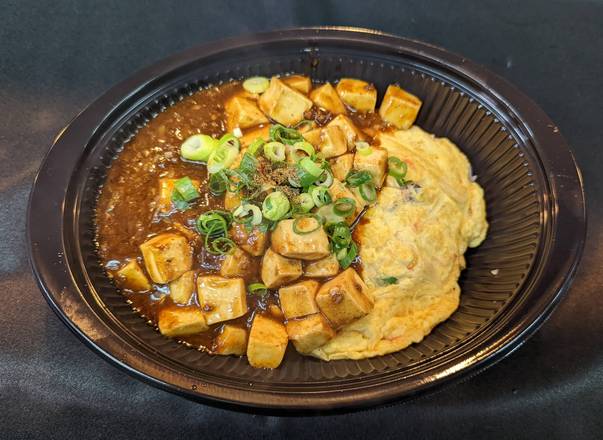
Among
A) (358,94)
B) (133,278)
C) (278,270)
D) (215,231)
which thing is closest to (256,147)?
(215,231)

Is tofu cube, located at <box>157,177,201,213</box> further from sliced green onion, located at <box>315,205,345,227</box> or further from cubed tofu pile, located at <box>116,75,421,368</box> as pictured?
sliced green onion, located at <box>315,205,345,227</box>

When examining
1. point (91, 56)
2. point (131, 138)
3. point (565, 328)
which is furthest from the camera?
point (91, 56)

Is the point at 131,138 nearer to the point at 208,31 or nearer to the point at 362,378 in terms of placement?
the point at 208,31

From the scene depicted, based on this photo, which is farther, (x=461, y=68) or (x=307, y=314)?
(x=461, y=68)

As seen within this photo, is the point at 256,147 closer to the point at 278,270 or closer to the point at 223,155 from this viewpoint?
the point at 223,155

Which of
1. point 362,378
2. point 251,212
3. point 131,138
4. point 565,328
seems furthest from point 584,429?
point 131,138

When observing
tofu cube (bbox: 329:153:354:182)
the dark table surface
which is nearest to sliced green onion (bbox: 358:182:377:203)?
tofu cube (bbox: 329:153:354:182)

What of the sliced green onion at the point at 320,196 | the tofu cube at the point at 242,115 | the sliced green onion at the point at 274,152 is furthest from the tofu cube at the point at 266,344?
the tofu cube at the point at 242,115
